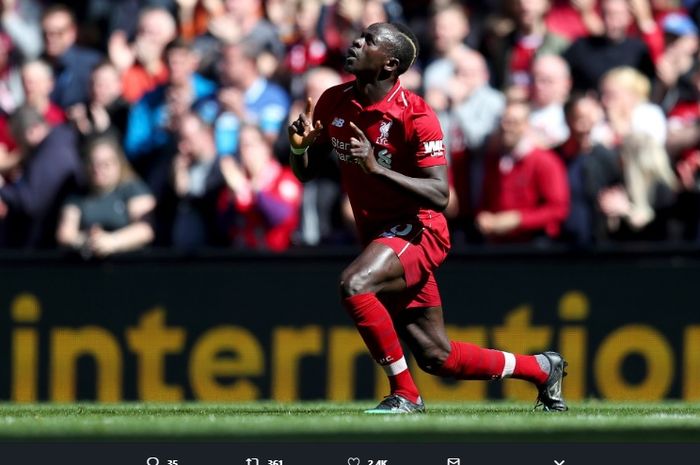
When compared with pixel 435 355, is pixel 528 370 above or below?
below

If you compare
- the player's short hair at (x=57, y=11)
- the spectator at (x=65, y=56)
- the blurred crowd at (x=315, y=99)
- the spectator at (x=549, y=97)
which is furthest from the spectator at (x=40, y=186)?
the spectator at (x=549, y=97)

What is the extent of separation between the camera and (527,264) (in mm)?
11953

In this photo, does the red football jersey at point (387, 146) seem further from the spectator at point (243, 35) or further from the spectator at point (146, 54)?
the spectator at point (146, 54)

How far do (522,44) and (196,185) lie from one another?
9.90ft

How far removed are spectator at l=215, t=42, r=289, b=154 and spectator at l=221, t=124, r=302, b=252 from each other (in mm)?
444

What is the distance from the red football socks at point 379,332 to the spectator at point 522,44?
4835 millimetres

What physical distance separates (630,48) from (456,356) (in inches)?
190

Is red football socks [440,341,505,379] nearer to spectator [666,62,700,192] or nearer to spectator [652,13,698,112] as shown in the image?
spectator [666,62,700,192]

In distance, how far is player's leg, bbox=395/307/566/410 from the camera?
9.12 meters

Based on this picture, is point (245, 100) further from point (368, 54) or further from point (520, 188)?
point (368, 54)

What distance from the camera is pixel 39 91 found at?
13844 millimetres

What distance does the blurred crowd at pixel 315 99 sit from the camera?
12164mm

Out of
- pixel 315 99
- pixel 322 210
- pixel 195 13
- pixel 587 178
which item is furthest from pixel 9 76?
pixel 587 178

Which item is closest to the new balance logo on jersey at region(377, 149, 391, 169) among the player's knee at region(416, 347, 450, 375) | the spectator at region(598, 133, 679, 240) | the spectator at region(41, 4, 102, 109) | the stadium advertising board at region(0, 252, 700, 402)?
the player's knee at region(416, 347, 450, 375)
